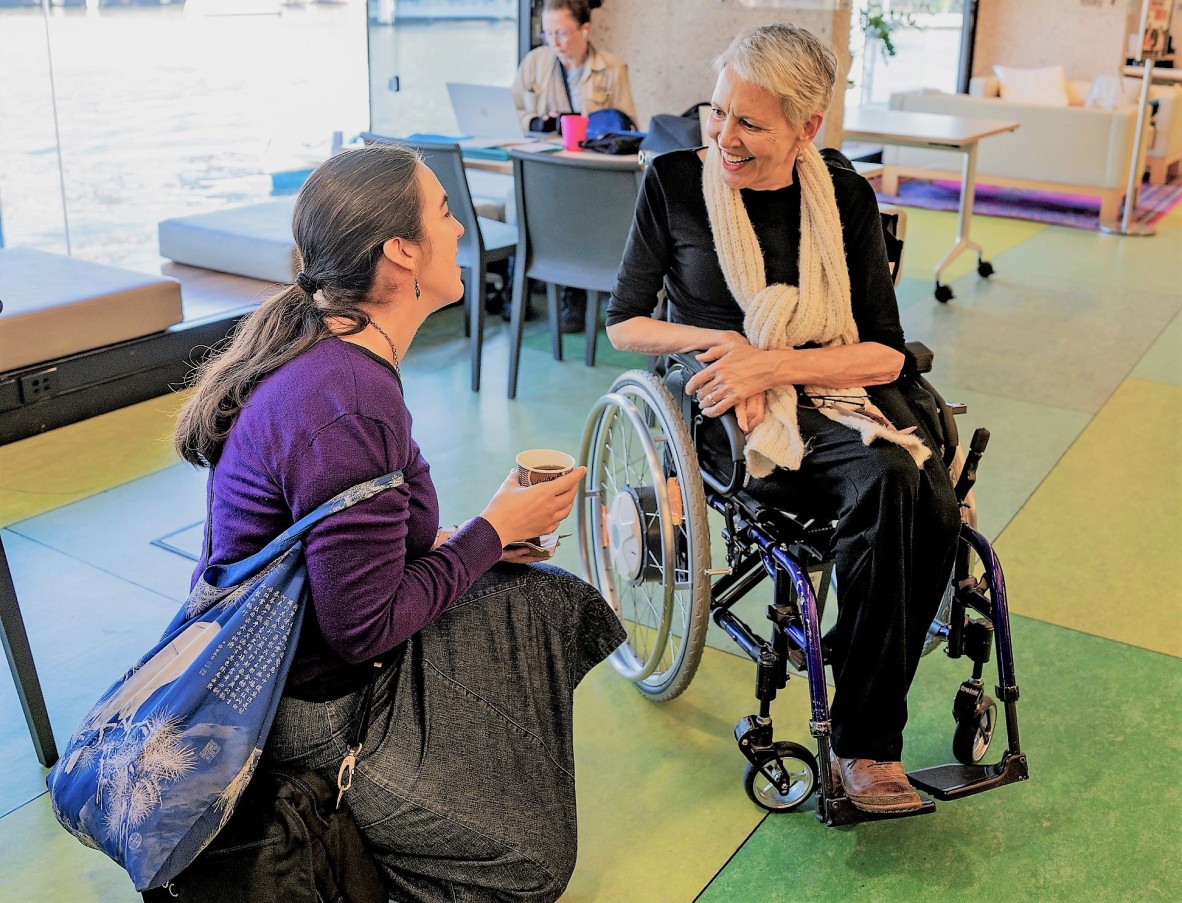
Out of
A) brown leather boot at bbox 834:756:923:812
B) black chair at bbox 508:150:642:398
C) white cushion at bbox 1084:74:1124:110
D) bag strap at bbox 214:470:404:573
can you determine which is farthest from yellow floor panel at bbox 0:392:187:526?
white cushion at bbox 1084:74:1124:110

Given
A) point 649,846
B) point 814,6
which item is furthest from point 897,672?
point 814,6

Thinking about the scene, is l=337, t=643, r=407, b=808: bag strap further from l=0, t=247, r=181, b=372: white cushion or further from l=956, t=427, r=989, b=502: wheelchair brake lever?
l=0, t=247, r=181, b=372: white cushion

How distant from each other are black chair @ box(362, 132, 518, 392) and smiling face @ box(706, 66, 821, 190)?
1815 millimetres

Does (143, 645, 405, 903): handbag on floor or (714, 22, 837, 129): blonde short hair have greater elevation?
(714, 22, 837, 129): blonde short hair

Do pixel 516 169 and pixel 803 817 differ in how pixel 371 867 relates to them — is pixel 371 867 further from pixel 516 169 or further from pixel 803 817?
pixel 516 169

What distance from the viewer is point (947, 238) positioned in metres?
6.82

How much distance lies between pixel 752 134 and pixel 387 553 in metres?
1.11

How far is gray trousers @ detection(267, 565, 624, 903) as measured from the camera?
58.2 inches

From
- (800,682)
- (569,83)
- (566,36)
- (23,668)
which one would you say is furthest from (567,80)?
(23,668)

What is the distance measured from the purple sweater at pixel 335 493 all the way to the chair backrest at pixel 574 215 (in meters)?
2.39

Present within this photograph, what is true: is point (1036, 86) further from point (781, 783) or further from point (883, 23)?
point (781, 783)

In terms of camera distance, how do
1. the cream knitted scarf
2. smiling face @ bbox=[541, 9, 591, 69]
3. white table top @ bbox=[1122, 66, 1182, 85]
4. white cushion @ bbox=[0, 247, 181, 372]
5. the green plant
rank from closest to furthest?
the cream knitted scarf → white cushion @ bbox=[0, 247, 181, 372] → smiling face @ bbox=[541, 9, 591, 69] → white table top @ bbox=[1122, 66, 1182, 85] → the green plant

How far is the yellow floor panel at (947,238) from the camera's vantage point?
6121 mm

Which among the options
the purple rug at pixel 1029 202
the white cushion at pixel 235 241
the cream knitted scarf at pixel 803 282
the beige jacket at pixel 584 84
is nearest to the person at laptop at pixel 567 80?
the beige jacket at pixel 584 84
